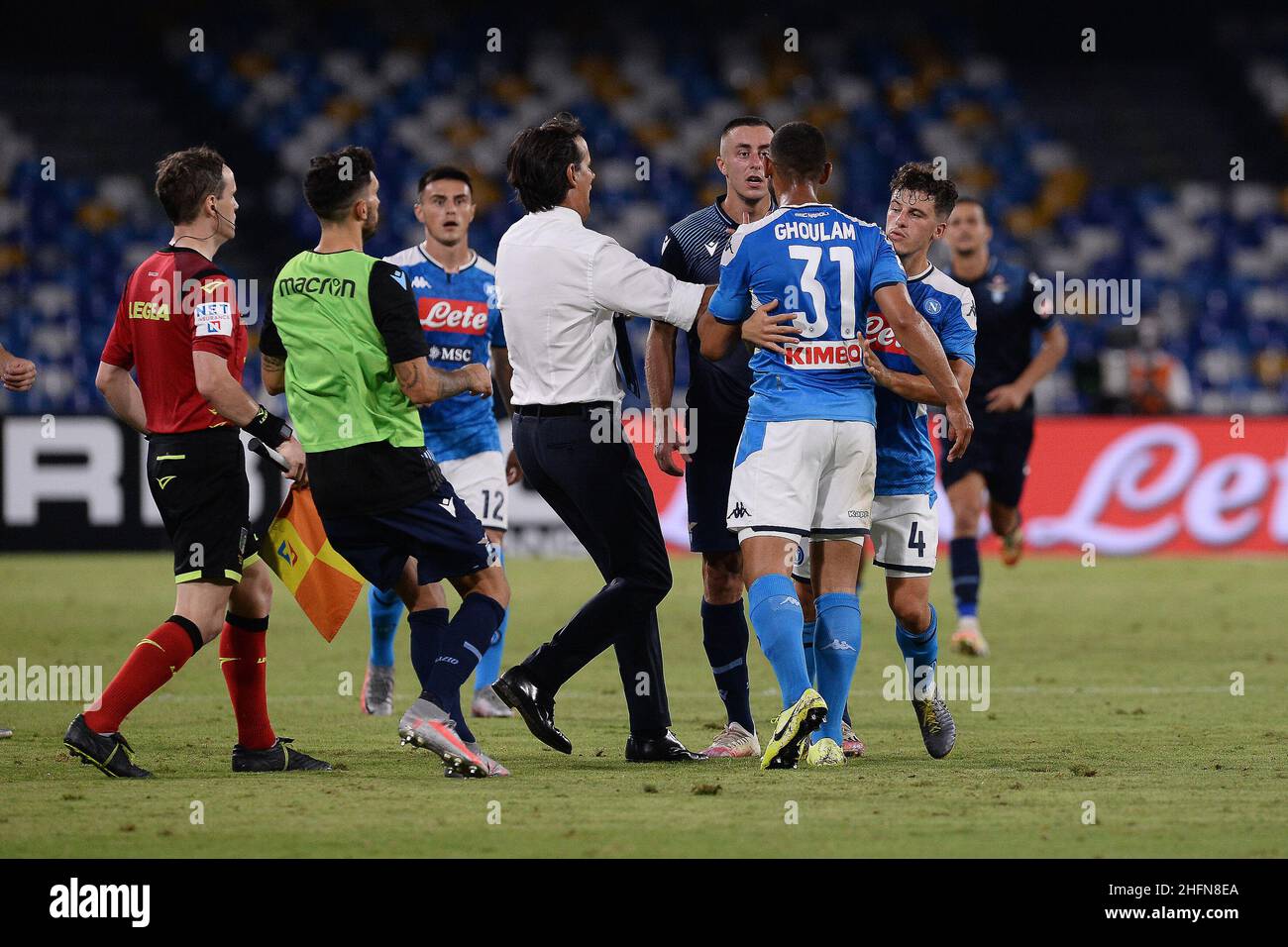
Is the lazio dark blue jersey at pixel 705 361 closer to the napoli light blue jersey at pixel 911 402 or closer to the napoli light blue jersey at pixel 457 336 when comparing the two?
the napoli light blue jersey at pixel 911 402

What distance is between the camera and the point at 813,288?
21.8 feet

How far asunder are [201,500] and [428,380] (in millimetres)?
960

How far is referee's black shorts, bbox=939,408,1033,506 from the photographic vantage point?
1184cm

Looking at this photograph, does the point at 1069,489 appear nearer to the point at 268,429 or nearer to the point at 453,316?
the point at 453,316

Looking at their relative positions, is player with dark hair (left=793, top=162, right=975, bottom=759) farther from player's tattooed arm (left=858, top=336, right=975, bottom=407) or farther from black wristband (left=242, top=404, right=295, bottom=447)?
black wristband (left=242, top=404, right=295, bottom=447)

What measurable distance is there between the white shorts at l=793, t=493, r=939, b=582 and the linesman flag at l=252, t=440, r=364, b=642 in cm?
181

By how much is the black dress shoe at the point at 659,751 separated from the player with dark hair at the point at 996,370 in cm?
491

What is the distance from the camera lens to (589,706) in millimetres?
9070

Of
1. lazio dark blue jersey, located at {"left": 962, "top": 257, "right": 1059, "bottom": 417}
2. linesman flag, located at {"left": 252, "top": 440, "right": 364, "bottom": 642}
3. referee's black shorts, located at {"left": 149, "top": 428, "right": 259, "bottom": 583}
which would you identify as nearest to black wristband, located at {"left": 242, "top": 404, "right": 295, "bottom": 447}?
referee's black shorts, located at {"left": 149, "top": 428, "right": 259, "bottom": 583}

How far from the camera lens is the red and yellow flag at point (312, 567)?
23.2ft

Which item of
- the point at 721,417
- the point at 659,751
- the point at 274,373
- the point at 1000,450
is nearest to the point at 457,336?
the point at 721,417
